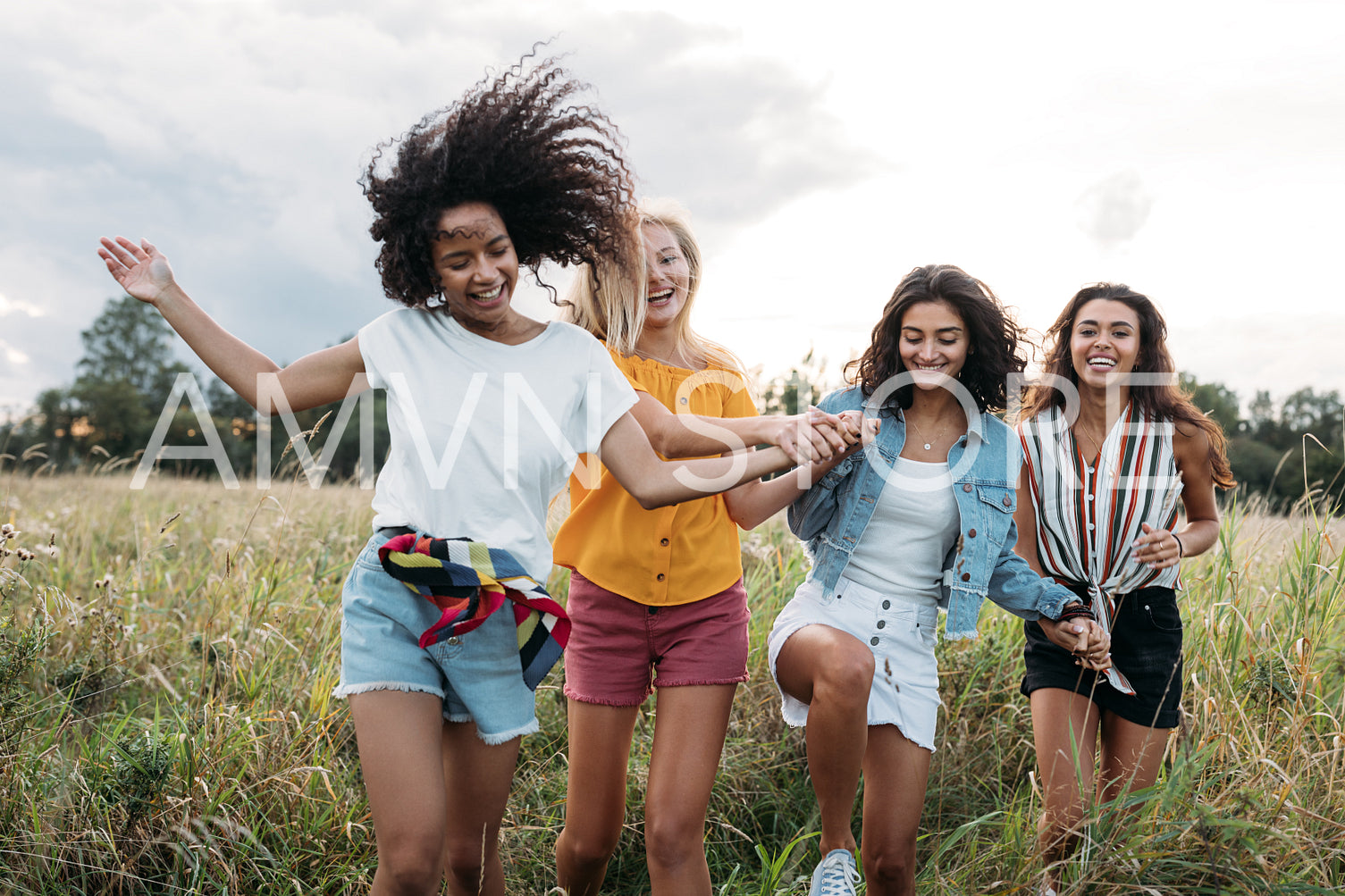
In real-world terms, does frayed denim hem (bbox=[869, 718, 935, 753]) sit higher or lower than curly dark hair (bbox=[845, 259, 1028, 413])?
lower

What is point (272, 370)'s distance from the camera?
8.36ft

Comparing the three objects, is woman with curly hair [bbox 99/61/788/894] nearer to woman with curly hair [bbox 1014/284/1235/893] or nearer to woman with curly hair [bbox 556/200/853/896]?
woman with curly hair [bbox 556/200/853/896]

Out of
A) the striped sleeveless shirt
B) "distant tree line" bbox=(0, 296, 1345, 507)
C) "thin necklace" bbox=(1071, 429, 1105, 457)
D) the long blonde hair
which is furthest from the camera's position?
"distant tree line" bbox=(0, 296, 1345, 507)

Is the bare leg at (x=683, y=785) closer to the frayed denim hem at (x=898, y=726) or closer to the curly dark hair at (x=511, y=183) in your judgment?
the frayed denim hem at (x=898, y=726)

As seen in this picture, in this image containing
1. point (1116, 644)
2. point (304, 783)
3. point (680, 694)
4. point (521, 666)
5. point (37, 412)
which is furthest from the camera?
point (37, 412)

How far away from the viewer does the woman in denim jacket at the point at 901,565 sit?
2.79 meters

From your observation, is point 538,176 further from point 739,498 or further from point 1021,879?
point 1021,879

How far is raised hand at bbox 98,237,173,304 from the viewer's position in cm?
254

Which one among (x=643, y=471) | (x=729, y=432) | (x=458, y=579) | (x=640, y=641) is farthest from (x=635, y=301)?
(x=458, y=579)

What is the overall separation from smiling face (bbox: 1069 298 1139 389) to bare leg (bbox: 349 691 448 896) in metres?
2.70

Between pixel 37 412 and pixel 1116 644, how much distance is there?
7590mm

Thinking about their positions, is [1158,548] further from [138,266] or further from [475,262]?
A: [138,266]

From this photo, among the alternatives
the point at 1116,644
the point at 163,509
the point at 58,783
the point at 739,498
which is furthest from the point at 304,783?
the point at 163,509

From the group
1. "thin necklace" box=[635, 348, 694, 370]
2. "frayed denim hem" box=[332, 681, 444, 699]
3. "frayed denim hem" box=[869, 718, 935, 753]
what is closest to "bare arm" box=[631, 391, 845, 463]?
"thin necklace" box=[635, 348, 694, 370]
